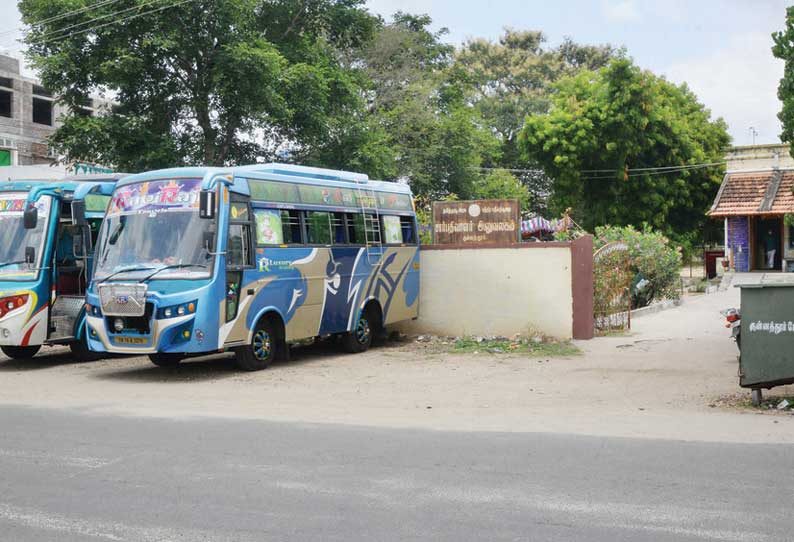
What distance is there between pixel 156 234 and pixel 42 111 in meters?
42.8

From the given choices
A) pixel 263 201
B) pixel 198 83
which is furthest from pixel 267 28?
pixel 263 201

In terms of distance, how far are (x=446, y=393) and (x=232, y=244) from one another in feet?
13.0

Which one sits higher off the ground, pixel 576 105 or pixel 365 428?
pixel 576 105

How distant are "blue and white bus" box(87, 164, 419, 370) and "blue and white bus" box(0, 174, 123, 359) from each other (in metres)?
1.54

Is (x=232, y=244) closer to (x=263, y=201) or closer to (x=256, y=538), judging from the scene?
(x=263, y=201)

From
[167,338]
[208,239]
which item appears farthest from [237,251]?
[167,338]

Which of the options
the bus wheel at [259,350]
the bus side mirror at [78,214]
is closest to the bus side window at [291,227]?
the bus wheel at [259,350]

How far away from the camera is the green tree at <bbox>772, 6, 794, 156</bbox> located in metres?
13.9

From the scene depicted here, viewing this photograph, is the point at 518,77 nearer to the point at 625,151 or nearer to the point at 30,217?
the point at 625,151

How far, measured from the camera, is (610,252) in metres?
19.6

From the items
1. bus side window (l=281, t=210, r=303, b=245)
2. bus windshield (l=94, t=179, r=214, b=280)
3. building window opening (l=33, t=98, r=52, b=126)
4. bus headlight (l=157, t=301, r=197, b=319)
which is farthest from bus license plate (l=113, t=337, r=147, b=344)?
building window opening (l=33, t=98, r=52, b=126)

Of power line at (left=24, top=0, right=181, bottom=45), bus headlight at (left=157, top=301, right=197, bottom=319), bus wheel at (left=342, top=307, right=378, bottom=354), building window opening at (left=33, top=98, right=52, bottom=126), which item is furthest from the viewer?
building window opening at (left=33, top=98, right=52, bottom=126)

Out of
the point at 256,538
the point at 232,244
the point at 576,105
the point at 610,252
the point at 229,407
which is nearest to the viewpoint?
the point at 256,538

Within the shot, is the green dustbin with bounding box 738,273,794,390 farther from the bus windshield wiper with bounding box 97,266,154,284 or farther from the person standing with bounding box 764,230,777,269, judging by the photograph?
the person standing with bounding box 764,230,777,269
